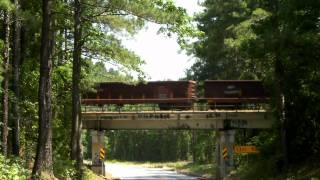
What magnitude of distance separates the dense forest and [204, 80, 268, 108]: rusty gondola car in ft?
14.8

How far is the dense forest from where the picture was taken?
1811 cm

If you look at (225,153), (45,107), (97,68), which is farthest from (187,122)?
(45,107)

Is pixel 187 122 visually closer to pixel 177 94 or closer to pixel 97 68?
pixel 177 94

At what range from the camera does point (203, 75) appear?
57.6 metres

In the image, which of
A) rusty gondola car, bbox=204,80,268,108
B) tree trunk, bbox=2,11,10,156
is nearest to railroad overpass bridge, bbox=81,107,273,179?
rusty gondola car, bbox=204,80,268,108

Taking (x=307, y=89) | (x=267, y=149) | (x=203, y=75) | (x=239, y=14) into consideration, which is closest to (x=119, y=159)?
(x=203, y=75)

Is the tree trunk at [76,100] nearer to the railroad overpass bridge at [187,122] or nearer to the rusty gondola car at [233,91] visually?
the railroad overpass bridge at [187,122]

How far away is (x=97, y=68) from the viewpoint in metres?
29.8

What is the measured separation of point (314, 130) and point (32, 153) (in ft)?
47.8

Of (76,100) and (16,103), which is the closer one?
(16,103)

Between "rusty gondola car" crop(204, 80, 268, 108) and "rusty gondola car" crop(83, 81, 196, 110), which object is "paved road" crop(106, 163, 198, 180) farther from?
"rusty gondola car" crop(204, 80, 268, 108)

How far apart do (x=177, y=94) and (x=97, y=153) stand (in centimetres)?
792

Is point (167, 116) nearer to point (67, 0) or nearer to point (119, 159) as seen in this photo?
point (67, 0)

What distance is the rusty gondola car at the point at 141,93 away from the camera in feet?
141
